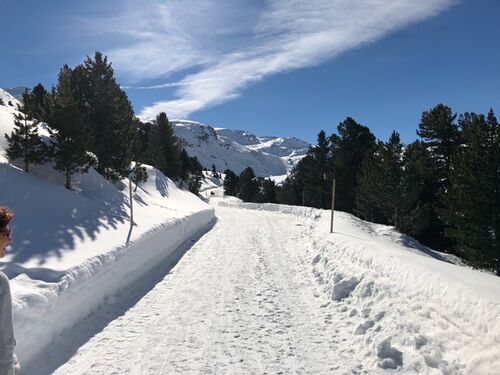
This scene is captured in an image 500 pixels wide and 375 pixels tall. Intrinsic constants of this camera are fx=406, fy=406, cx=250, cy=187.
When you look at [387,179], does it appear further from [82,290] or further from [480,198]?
[82,290]

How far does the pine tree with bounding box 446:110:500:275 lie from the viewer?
63.1ft

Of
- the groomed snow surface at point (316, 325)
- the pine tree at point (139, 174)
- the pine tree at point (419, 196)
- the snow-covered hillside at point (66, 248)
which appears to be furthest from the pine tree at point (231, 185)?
the groomed snow surface at point (316, 325)

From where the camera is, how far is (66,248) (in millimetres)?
9414

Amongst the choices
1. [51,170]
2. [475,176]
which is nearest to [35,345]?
[51,170]

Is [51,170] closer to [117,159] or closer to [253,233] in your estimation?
[117,159]

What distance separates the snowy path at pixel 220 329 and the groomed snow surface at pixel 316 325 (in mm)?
19

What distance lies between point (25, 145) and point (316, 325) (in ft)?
47.3

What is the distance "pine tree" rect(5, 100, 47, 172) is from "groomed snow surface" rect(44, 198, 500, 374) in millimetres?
9543

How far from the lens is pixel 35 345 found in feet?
19.3

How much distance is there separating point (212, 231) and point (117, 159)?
29.5ft

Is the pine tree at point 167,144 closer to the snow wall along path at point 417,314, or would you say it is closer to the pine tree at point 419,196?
the pine tree at point 419,196

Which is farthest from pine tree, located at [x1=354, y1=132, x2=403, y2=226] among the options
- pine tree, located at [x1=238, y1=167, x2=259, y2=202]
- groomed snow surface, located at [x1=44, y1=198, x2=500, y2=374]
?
pine tree, located at [x1=238, y1=167, x2=259, y2=202]

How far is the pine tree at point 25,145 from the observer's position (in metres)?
16.4

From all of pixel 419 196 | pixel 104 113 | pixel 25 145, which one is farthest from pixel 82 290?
pixel 419 196
